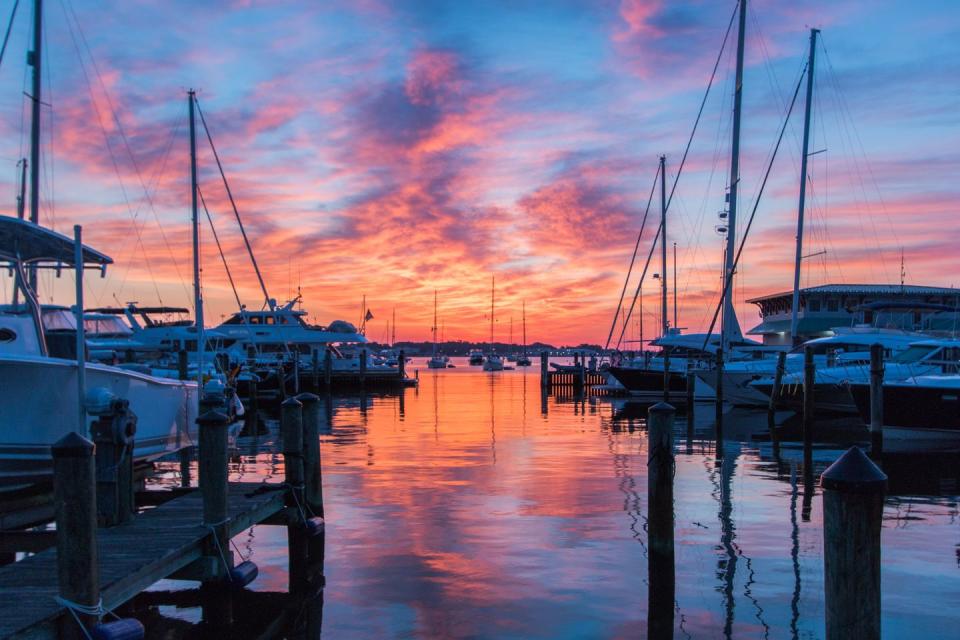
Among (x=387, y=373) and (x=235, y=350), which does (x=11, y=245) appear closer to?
(x=235, y=350)

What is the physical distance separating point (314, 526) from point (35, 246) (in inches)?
257

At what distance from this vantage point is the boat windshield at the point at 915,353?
28.8 m

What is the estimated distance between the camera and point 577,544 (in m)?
11.4

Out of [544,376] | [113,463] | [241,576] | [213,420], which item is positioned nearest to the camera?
[113,463]

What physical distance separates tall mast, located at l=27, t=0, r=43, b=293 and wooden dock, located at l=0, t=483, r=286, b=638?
578 inches

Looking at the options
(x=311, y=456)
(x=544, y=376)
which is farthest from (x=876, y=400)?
(x=544, y=376)

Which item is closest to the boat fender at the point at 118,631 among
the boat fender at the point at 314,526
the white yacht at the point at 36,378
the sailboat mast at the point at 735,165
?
the boat fender at the point at 314,526

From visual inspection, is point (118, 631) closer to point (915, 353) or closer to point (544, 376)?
point (915, 353)

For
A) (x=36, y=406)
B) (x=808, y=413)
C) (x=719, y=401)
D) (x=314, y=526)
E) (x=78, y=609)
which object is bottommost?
(x=314, y=526)

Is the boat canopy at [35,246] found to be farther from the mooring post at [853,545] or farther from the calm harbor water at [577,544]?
the mooring post at [853,545]

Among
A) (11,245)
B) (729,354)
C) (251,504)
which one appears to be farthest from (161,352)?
(251,504)

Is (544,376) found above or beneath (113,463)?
beneath

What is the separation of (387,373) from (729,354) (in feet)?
85.9

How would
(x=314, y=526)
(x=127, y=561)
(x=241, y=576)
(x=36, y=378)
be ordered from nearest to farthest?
(x=127, y=561)
(x=241, y=576)
(x=314, y=526)
(x=36, y=378)
